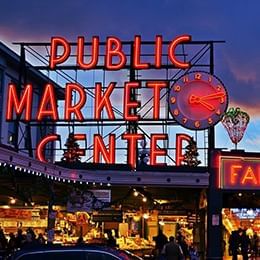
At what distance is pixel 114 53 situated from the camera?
3684cm

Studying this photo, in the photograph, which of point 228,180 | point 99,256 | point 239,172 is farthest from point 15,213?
point 99,256

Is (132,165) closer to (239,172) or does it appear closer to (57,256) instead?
(239,172)

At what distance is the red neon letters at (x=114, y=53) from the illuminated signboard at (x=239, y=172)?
28.3ft

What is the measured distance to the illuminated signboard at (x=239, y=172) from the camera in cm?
2908

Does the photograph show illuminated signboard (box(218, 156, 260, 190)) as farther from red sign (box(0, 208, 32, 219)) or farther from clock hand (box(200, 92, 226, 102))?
red sign (box(0, 208, 32, 219))

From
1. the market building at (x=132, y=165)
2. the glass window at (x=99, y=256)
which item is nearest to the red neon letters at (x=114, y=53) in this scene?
the market building at (x=132, y=165)

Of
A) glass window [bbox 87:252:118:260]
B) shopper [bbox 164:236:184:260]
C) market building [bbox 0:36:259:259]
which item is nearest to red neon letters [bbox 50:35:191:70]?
market building [bbox 0:36:259:259]

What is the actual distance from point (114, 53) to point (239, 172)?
11.1m

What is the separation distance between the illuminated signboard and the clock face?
4.27m

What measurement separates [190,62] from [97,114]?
578cm

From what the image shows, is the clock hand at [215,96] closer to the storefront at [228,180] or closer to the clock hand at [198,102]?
the clock hand at [198,102]

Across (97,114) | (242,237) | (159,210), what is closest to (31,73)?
(97,114)

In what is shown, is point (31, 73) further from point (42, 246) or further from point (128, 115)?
point (42, 246)

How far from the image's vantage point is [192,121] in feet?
109
